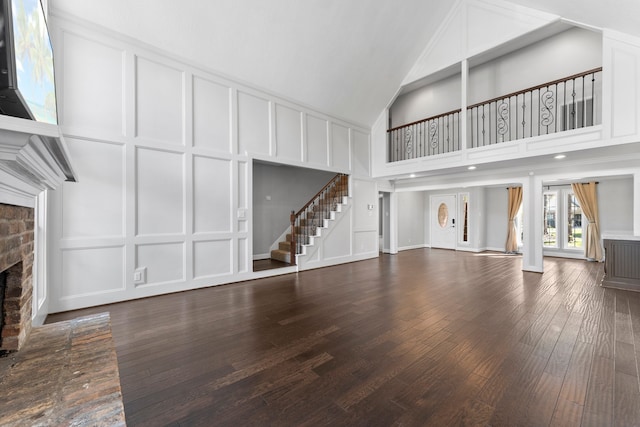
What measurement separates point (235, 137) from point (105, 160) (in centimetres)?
199

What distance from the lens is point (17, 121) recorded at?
99 cm

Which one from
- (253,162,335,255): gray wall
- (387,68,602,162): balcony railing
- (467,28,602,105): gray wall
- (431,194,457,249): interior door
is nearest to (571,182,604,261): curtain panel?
(387,68,602,162): balcony railing

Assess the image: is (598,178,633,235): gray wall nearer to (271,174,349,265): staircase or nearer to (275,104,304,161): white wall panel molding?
(271,174,349,265): staircase

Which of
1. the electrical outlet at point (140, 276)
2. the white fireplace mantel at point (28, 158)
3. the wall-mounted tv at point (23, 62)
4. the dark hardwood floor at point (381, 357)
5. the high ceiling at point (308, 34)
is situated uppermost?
the high ceiling at point (308, 34)

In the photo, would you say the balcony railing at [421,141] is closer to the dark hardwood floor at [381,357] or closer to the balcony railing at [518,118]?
the balcony railing at [518,118]

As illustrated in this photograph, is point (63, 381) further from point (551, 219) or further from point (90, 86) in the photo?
point (551, 219)

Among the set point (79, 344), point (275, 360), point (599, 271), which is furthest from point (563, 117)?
point (79, 344)

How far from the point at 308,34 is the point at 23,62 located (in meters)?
4.65

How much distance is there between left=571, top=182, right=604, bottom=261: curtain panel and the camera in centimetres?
716

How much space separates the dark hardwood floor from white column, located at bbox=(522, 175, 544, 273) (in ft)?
5.11

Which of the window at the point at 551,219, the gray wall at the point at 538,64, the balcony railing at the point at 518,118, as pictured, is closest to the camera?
the balcony railing at the point at 518,118

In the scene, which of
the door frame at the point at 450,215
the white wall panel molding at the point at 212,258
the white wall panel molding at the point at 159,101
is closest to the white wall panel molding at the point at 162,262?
the white wall panel molding at the point at 212,258

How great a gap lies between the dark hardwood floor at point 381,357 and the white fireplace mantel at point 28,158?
4.75ft

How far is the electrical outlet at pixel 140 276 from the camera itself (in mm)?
3959
